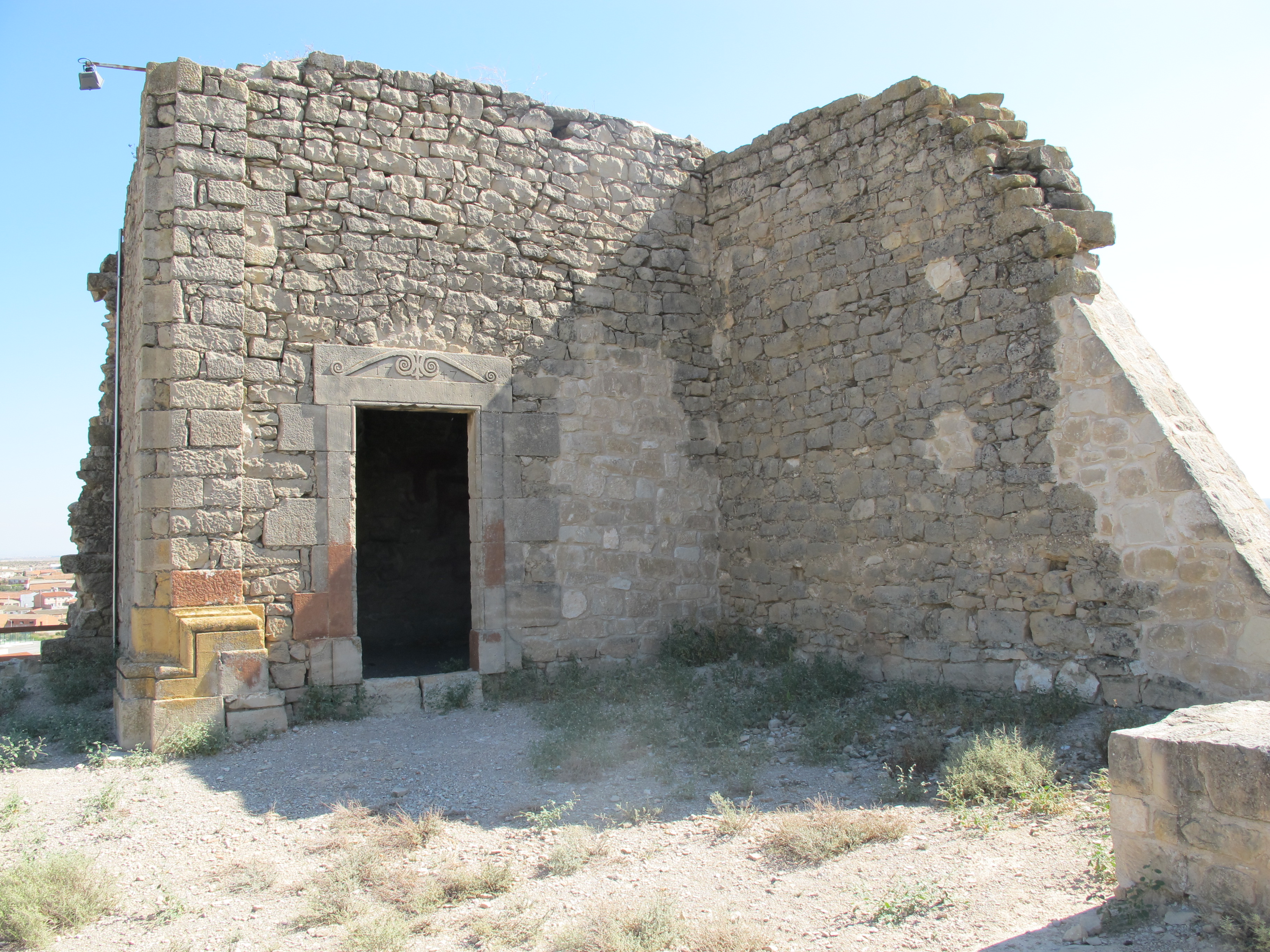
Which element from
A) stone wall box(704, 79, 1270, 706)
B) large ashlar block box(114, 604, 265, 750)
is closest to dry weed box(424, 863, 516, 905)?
large ashlar block box(114, 604, 265, 750)

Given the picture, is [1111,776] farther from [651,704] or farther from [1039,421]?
[651,704]

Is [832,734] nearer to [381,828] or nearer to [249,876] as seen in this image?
[381,828]

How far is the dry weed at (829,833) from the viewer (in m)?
3.76

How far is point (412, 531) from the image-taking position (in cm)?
1037

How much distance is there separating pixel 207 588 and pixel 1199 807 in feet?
17.9

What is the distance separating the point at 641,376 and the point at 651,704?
9.13ft

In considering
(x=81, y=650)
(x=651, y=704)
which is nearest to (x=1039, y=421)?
(x=651, y=704)

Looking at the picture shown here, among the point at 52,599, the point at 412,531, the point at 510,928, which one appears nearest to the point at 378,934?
the point at 510,928

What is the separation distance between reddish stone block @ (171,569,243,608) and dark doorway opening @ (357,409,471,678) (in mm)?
4113

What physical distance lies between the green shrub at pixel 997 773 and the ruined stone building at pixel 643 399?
3.38 ft

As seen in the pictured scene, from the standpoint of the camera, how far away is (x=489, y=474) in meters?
6.86

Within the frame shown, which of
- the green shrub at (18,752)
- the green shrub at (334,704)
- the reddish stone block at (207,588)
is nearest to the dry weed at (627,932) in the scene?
the green shrub at (334,704)

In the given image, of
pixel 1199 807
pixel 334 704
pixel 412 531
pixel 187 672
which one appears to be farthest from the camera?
pixel 412 531

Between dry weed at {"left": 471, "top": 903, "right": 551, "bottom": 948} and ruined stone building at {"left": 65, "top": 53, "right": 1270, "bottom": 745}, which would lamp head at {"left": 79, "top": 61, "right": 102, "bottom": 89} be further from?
dry weed at {"left": 471, "top": 903, "right": 551, "bottom": 948}
